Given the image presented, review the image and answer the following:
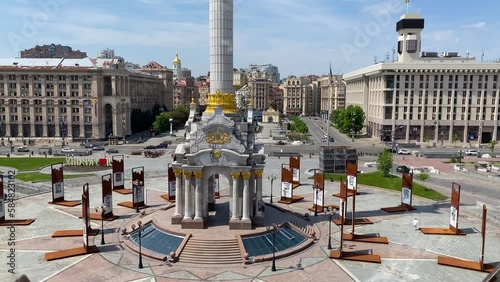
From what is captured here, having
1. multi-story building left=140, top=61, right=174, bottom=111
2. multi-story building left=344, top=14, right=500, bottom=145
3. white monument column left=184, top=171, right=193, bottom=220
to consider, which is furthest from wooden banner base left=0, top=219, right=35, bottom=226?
multi-story building left=140, top=61, right=174, bottom=111

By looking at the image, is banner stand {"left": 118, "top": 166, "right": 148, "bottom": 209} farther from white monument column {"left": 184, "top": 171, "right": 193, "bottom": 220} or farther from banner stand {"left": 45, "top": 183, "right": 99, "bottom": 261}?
banner stand {"left": 45, "top": 183, "right": 99, "bottom": 261}

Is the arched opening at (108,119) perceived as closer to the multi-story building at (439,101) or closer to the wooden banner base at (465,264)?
the multi-story building at (439,101)

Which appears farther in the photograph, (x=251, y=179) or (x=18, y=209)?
(x=18, y=209)

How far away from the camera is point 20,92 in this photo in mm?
117250

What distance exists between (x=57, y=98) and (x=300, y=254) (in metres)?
101

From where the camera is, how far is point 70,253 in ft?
116

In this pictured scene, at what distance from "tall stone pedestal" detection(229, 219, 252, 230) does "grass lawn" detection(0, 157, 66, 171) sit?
52010 mm

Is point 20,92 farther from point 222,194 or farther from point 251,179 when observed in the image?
point 251,179

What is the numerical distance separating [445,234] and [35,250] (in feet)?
125

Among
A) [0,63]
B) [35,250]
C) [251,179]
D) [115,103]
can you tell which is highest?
[0,63]

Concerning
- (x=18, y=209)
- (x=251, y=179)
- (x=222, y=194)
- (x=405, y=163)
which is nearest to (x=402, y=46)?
(x=405, y=163)

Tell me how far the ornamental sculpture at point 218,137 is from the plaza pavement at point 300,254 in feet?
37.7

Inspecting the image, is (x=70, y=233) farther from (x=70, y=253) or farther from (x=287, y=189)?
(x=287, y=189)

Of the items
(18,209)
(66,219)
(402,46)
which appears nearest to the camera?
(66,219)
